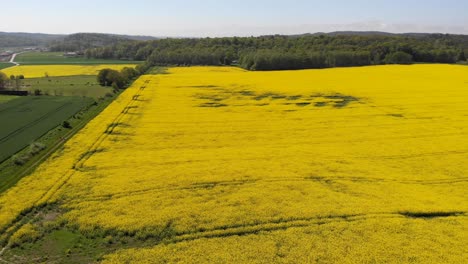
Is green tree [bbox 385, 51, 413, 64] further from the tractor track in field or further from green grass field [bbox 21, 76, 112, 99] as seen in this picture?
the tractor track in field

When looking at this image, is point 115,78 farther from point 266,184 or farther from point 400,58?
point 400,58

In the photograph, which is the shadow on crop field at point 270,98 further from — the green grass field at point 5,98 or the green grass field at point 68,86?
the green grass field at point 5,98

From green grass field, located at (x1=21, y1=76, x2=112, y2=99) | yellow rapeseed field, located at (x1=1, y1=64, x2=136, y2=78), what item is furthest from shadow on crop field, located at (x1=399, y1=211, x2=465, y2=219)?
yellow rapeseed field, located at (x1=1, y1=64, x2=136, y2=78)

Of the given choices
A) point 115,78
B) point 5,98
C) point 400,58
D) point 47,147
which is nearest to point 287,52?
point 400,58

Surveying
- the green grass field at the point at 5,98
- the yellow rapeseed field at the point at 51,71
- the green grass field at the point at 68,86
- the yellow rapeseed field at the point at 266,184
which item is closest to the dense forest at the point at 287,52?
the yellow rapeseed field at the point at 51,71

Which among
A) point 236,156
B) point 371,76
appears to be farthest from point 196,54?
point 236,156

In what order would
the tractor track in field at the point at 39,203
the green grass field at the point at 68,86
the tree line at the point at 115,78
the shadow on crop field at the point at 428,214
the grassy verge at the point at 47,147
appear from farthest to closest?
1. the tree line at the point at 115,78
2. the green grass field at the point at 68,86
3. the grassy verge at the point at 47,147
4. the shadow on crop field at the point at 428,214
5. the tractor track in field at the point at 39,203
